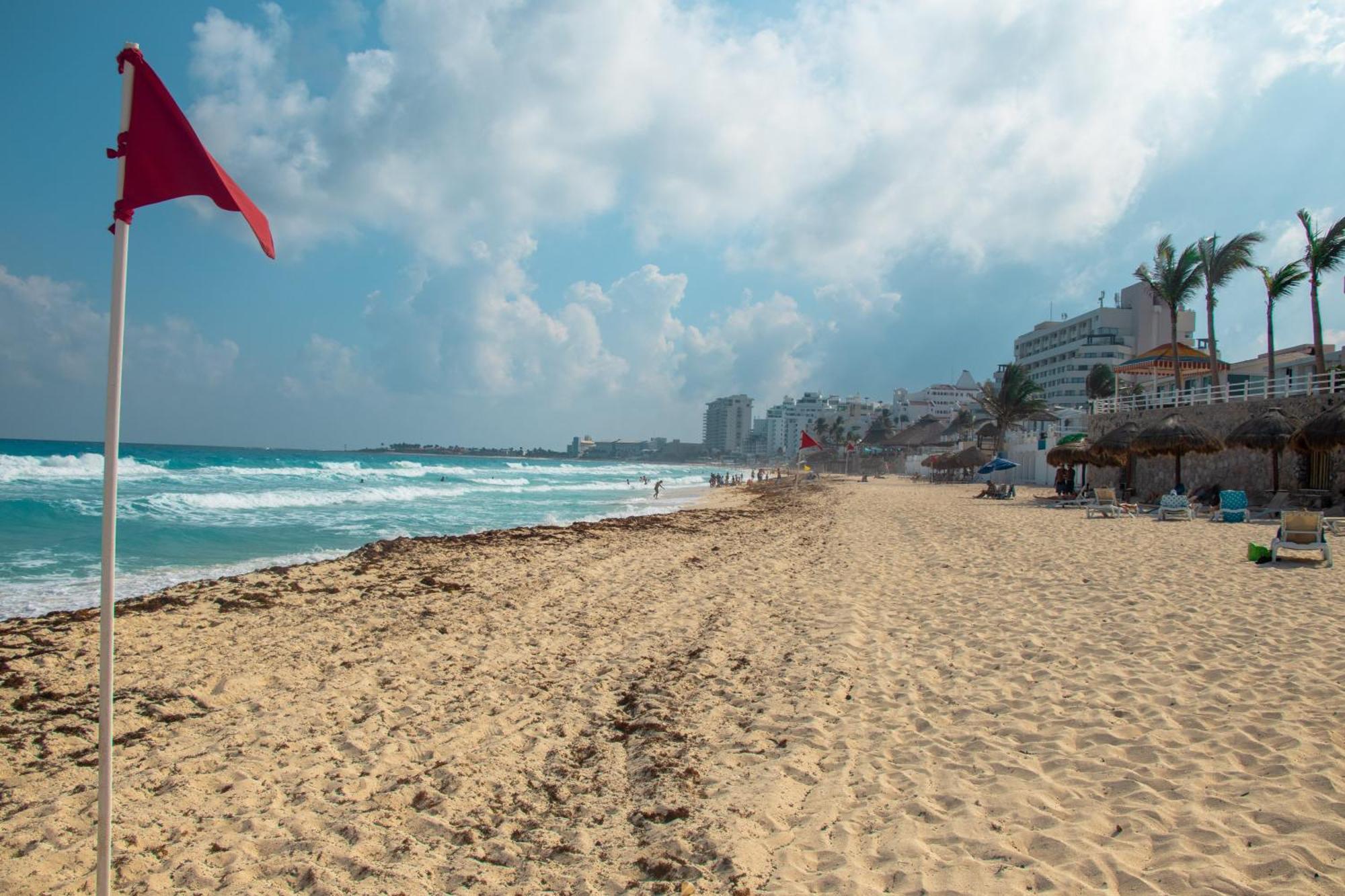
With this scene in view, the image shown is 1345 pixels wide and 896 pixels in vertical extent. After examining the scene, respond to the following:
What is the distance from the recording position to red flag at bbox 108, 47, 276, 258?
7.41 ft

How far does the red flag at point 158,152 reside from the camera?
89.0 inches

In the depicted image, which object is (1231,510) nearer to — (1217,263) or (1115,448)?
(1115,448)

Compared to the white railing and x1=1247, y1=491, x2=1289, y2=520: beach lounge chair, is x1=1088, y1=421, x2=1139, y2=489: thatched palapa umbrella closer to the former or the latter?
the white railing

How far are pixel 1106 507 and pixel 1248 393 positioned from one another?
11.9m

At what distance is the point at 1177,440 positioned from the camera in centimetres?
1955

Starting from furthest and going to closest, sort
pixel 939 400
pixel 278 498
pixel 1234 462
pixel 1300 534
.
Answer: pixel 939 400
pixel 278 498
pixel 1234 462
pixel 1300 534

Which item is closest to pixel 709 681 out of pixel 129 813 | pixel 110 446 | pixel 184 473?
pixel 129 813

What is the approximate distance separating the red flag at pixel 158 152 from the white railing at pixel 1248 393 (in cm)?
2554

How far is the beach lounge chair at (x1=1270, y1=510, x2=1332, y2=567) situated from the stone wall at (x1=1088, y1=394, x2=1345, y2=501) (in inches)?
442

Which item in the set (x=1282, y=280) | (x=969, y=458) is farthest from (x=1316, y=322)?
(x=969, y=458)

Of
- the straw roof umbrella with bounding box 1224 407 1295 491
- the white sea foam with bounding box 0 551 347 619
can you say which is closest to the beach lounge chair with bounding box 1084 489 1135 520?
the straw roof umbrella with bounding box 1224 407 1295 491

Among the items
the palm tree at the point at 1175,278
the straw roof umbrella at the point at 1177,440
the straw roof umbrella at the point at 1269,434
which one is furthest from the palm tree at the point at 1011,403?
the straw roof umbrella at the point at 1269,434

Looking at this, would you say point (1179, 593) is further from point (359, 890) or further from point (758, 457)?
point (758, 457)

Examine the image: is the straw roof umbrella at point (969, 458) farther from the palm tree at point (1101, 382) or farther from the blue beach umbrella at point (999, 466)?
the palm tree at point (1101, 382)
